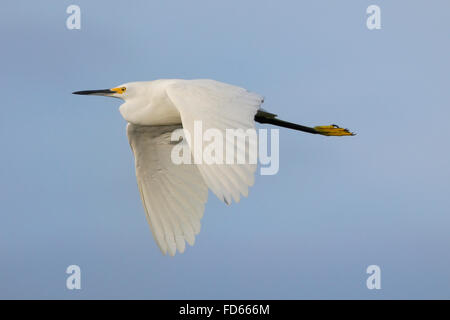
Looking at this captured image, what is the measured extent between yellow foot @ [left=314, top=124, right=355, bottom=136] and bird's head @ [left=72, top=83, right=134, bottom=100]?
331cm

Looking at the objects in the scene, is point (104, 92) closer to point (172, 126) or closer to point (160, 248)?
point (172, 126)

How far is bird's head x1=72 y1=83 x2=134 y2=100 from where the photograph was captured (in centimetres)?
1145

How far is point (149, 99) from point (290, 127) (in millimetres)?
2561

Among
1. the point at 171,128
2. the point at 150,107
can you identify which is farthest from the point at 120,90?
the point at 171,128

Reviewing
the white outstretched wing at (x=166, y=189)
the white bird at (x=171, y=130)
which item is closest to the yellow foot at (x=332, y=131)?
the white bird at (x=171, y=130)

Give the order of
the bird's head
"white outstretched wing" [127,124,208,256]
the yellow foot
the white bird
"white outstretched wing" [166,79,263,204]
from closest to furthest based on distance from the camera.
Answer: "white outstretched wing" [166,79,263,204] < the white bird < the bird's head < "white outstretched wing" [127,124,208,256] < the yellow foot

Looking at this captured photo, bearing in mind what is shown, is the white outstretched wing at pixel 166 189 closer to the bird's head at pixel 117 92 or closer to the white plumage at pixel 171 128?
the white plumage at pixel 171 128

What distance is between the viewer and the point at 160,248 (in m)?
11.8

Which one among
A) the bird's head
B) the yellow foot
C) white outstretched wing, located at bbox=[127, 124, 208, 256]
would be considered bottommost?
white outstretched wing, located at bbox=[127, 124, 208, 256]

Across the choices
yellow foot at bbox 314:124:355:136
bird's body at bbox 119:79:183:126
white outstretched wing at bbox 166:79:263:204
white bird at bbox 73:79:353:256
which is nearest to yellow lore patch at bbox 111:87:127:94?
white bird at bbox 73:79:353:256

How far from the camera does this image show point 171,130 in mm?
12297

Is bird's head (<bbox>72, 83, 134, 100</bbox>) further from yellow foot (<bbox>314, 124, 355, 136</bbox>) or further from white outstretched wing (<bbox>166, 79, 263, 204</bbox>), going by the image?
yellow foot (<bbox>314, 124, 355, 136</bbox>)

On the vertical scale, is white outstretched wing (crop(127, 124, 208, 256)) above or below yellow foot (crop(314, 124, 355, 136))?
below

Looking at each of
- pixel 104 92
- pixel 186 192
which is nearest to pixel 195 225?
pixel 186 192
